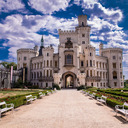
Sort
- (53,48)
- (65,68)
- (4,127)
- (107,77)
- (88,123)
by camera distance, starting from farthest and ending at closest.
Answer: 1. (107,77)
2. (53,48)
3. (65,68)
4. (88,123)
5. (4,127)

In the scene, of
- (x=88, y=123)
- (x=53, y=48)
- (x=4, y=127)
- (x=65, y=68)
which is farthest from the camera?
(x=53, y=48)

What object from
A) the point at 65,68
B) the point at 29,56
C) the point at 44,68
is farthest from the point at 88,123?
the point at 29,56

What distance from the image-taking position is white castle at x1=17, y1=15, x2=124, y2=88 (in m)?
52.9

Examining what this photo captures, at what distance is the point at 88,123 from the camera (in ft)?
27.1

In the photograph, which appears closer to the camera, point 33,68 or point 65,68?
point 65,68

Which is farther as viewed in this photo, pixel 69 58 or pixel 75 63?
pixel 69 58

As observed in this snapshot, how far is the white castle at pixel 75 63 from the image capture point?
174ft

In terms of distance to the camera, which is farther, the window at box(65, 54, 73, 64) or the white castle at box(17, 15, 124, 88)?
the window at box(65, 54, 73, 64)

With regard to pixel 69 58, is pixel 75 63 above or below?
below

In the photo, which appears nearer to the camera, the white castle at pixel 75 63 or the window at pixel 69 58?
the white castle at pixel 75 63

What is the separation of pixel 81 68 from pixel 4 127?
49.0 metres

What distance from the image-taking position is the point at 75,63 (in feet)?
174

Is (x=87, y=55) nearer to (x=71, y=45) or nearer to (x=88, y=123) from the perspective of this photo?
(x=71, y=45)

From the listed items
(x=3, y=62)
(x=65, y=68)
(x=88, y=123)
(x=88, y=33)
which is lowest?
(x=88, y=123)
